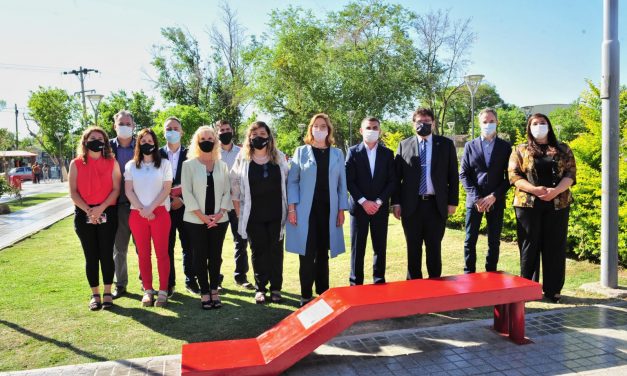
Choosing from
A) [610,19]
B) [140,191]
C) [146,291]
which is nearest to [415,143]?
[610,19]

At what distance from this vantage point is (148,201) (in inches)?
213

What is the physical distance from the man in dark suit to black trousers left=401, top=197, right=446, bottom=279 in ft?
1.95

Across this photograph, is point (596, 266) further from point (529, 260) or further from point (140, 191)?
point (140, 191)

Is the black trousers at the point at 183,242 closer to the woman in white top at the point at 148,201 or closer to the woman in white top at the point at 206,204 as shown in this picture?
the woman in white top at the point at 148,201

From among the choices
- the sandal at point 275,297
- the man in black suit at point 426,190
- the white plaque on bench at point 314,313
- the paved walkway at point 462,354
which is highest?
the man in black suit at point 426,190

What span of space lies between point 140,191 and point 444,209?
3.52 meters

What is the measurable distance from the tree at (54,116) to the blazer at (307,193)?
50112 millimetres

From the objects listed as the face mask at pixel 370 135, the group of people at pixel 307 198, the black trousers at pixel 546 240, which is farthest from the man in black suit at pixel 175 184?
the black trousers at pixel 546 240

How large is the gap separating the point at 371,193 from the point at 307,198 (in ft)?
2.45

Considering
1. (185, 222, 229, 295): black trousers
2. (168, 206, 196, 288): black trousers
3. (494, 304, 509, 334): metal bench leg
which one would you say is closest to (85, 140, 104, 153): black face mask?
(168, 206, 196, 288): black trousers

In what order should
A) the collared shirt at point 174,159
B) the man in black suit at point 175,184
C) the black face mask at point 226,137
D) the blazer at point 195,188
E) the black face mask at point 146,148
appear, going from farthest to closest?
the black face mask at point 226,137 → the collared shirt at point 174,159 → the man in black suit at point 175,184 → the black face mask at point 146,148 → the blazer at point 195,188

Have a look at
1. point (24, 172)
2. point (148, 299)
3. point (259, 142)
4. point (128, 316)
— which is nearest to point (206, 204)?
point (259, 142)

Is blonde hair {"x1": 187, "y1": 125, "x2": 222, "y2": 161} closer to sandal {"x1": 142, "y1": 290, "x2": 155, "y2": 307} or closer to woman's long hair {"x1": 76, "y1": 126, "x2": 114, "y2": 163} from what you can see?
woman's long hair {"x1": 76, "y1": 126, "x2": 114, "y2": 163}

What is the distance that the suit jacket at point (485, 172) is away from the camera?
5.64m
